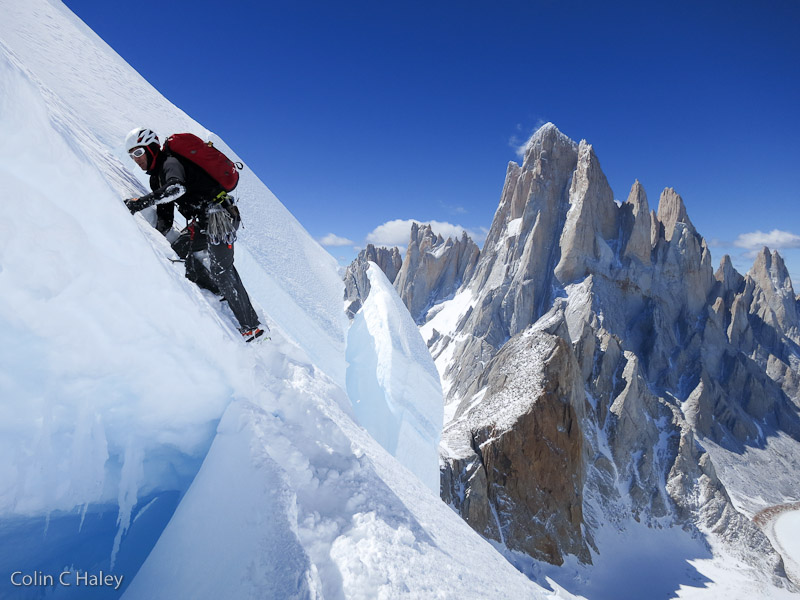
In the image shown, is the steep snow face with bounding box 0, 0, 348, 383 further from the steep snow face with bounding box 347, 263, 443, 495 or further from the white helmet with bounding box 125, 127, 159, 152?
the steep snow face with bounding box 347, 263, 443, 495

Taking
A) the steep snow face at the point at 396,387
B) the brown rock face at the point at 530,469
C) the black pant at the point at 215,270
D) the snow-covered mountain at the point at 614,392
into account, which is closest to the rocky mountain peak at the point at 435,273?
the snow-covered mountain at the point at 614,392

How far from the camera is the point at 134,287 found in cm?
216

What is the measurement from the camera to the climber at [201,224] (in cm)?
326

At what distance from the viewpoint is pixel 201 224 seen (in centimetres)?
341

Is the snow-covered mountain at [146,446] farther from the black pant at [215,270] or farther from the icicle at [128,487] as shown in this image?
the black pant at [215,270]

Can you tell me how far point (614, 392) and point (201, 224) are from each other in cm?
3616

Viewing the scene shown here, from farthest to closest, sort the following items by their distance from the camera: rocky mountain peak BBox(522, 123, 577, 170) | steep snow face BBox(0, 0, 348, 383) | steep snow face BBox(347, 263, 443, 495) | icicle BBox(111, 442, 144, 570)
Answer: rocky mountain peak BBox(522, 123, 577, 170) < steep snow face BBox(347, 263, 443, 495) < steep snow face BBox(0, 0, 348, 383) < icicle BBox(111, 442, 144, 570)

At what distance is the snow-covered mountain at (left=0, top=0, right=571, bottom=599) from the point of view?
5.85ft

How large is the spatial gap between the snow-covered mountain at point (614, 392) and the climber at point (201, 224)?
792 inches

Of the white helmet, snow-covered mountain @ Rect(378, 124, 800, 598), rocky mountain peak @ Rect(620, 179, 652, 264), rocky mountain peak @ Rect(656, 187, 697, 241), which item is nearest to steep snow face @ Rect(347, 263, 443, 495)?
the white helmet

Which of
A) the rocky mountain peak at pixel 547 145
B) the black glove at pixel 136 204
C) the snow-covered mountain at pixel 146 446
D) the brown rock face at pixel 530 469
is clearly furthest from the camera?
the rocky mountain peak at pixel 547 145

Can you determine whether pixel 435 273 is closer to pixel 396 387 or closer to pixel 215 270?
pixel 396 387

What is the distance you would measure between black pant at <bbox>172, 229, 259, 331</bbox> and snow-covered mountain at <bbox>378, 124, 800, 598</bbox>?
65.9ft

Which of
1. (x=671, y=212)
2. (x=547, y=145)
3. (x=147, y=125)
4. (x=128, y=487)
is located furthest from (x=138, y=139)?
(x=671, y=212)
